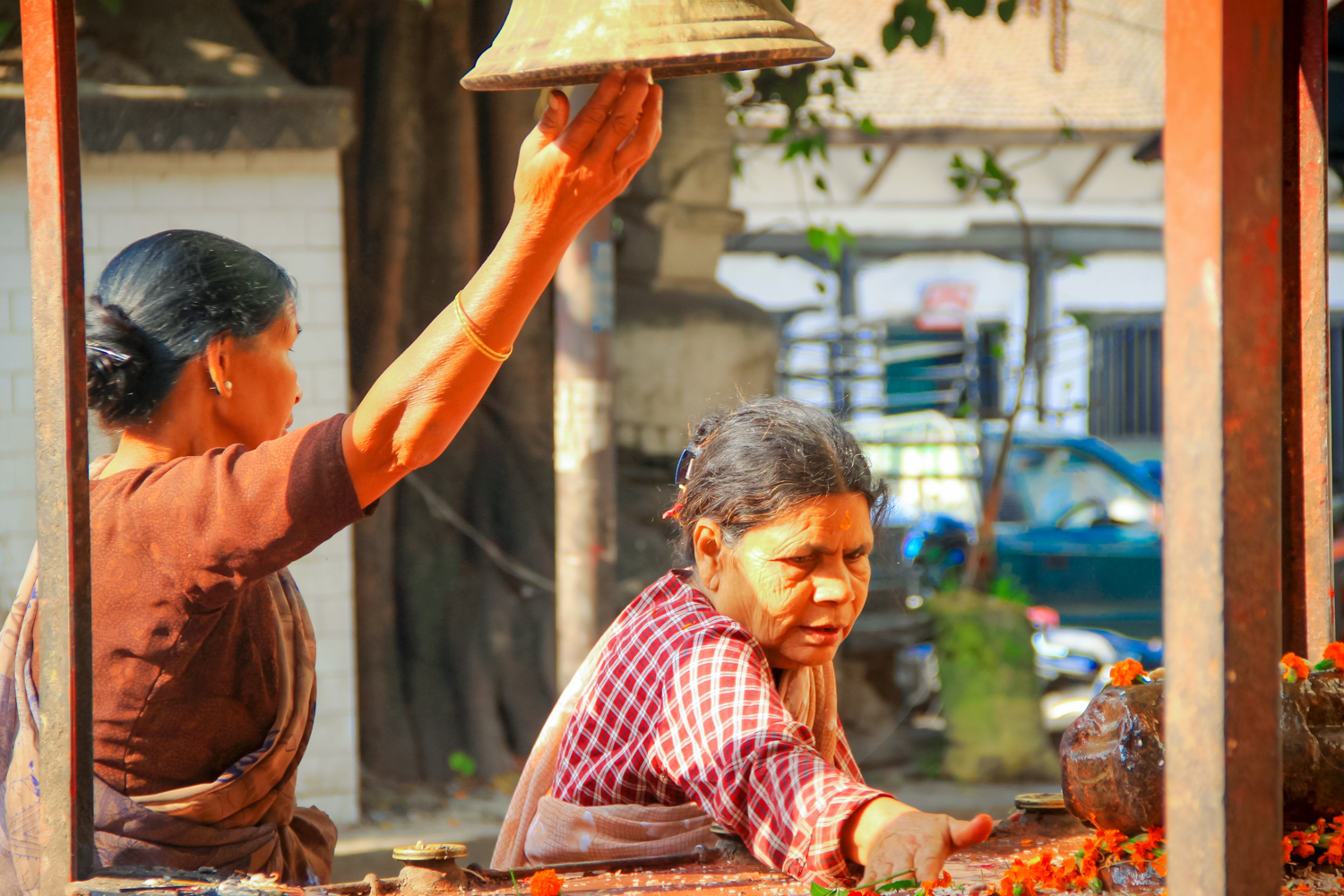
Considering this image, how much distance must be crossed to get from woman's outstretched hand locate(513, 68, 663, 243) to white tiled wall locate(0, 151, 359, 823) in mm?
2794

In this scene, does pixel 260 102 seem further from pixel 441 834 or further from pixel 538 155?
pixel 538 155

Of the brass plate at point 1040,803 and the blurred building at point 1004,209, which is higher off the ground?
the blurred building at point 1004,209

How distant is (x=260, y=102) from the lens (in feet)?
13.5

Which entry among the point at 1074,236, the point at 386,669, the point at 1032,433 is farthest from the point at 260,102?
the point at 1074,236

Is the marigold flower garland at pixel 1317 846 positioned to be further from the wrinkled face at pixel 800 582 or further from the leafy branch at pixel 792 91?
the leafy branch at pixel 792 91

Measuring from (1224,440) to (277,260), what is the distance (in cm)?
388

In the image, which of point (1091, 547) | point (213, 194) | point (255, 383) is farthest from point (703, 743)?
point (1091, 547)

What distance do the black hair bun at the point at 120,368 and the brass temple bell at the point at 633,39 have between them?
0.67m

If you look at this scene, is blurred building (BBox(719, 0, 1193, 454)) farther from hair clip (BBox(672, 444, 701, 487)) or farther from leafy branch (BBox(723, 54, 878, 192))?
hair clip (BBox(672, 444, 701, 487))

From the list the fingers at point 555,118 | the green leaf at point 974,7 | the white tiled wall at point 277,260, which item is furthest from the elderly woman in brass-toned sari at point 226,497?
the green leaf at point 974,7

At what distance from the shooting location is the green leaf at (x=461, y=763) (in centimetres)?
500

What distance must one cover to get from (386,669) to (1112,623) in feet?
16.0

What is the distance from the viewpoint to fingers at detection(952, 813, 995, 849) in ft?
3.67

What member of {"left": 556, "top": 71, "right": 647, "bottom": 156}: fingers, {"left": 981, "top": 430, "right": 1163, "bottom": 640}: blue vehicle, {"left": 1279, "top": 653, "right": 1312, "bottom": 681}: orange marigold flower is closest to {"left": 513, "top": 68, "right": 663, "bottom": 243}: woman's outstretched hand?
{"left": 556, "top": 71, "right": 647, "bottom": 156}: fingers
